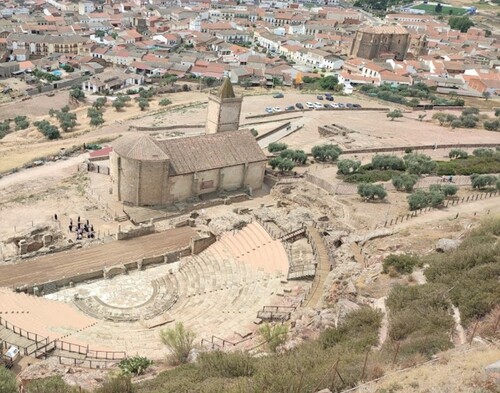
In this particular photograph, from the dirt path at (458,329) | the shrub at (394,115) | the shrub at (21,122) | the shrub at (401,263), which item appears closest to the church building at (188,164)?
the shrub at (401,263)

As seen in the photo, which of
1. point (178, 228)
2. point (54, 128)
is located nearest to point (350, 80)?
point (54, 128)

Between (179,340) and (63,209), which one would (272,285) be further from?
(63,209)

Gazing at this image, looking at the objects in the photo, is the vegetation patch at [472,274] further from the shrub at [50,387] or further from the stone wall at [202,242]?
the shrub at [50,387]

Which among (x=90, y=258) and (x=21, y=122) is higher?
(x=90, y=258)

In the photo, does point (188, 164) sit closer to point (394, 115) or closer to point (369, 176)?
point (369, 176)

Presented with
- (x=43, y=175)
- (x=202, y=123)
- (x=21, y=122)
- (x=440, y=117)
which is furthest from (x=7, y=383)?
(x=440, y=117)

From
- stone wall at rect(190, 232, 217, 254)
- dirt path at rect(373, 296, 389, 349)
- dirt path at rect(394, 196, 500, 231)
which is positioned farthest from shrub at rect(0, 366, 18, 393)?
dirt path at rect(394, 196, 500, 231)
